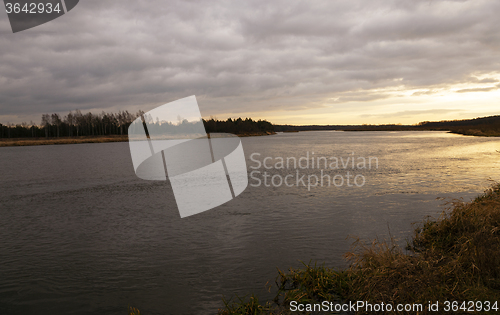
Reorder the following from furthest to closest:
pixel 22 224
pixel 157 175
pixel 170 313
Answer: pixel 157 175 < pixel 22 224 < pixel 170 313

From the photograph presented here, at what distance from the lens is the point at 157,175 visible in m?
29.7

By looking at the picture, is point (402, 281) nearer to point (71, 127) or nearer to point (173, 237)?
point (173, 237)

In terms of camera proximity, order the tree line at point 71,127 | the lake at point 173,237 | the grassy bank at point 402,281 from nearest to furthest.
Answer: the grassy bank at point 402,281, the lake at point 173,237, the tree line at point 71,127

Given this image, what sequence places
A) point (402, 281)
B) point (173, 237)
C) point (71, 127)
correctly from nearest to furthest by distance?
point (402, 281) < point (173, 237) < point (71, 127)

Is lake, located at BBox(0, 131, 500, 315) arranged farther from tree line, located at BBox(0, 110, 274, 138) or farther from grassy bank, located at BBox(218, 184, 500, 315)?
tree line, located at BBox(0, 110, 274, 138)

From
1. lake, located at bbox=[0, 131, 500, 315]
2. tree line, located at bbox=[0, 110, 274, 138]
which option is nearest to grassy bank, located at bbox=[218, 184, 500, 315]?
lake, located at bbox=[0, 131, 500, 315]

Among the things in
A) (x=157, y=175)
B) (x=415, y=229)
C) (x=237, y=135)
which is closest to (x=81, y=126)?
(x=237, y=135)

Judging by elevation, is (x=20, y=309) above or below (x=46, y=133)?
below

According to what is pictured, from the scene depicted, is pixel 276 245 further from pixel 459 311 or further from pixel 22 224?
pixel 22 224

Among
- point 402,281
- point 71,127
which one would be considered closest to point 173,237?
point 402,281

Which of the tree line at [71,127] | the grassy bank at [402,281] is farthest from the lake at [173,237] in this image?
the tree line at [71,127]

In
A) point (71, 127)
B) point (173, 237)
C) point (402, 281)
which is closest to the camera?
point (402, 281)

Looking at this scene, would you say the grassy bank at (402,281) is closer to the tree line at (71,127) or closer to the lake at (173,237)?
the lake at (173,237)

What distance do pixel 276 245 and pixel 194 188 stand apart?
1245 cm
